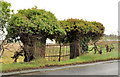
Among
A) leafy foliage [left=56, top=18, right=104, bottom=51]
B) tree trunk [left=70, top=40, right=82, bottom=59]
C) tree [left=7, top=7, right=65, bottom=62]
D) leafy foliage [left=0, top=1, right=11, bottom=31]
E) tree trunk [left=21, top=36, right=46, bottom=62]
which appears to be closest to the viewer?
leafy foliage [left=0, top=1, right=11, bottom=31]

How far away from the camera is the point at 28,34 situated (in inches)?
339

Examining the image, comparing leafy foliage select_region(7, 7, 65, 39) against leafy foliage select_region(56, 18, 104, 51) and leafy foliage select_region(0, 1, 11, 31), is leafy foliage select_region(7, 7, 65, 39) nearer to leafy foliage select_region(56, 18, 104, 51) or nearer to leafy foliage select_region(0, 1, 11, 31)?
leafy foliage select_region(0, 1, 11, 31)

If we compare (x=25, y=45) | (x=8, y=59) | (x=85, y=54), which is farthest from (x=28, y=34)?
(x=85, y=54)

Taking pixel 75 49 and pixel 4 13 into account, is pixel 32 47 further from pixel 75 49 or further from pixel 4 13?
pixel 75 49

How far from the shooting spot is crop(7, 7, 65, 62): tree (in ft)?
26.8

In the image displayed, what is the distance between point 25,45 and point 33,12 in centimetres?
238

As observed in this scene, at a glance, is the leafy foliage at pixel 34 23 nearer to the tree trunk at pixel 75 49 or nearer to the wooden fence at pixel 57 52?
the wooden fence at pixel 57 52

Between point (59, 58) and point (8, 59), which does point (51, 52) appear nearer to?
point (59, 58)

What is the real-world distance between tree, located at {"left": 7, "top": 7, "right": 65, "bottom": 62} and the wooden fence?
689 mm

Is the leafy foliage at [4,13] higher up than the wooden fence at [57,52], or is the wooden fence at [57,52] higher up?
the leafy foliage at [4,13]

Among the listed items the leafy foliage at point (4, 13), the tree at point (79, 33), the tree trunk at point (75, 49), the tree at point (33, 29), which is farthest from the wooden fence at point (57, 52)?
the leafy foliage at point (4, 13)

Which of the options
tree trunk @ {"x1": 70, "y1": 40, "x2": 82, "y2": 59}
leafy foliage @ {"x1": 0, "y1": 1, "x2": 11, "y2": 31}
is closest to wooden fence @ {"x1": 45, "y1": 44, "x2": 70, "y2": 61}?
tree trunk @ {"x1": 70, "y1": 40, "x2": 82, "y2": 59}

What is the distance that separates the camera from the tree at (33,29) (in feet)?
26.8

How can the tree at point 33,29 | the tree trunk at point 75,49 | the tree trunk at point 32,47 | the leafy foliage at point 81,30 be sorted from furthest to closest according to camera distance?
the tree trunk at point 75,49 < the leafy foliage at point 81,30 < the tree trunk at point 32,47 < the tree at point 33,29
